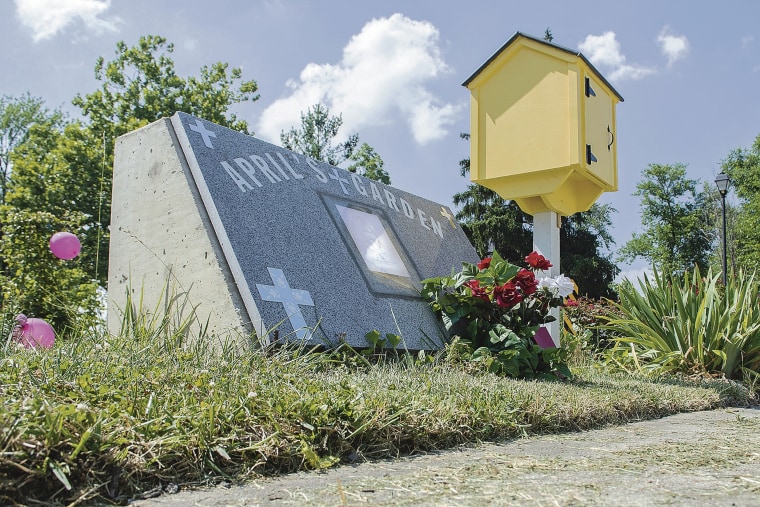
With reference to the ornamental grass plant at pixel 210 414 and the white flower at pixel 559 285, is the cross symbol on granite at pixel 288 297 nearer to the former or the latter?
the ornamental grass plant at pixel 210 414

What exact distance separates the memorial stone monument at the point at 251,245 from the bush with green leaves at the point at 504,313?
31cm

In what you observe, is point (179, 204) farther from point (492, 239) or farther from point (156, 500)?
point (492, 239)

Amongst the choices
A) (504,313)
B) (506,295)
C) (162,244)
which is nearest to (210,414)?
(162,244)

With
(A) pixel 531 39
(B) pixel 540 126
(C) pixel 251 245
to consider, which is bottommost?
(C) pixel 251 245

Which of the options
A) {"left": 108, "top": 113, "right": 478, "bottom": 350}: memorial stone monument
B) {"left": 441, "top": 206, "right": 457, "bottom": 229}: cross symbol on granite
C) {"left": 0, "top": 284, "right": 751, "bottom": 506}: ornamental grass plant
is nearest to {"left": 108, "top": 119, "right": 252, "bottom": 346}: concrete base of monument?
{"left": 108, "top": 113, "right": 478, "bottom": 350}: memorial stone monument

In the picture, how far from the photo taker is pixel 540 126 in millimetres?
6910

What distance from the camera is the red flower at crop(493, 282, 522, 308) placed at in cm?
490

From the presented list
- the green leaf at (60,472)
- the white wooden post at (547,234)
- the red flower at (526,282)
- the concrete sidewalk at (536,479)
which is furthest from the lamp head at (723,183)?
the green leaf at (60,472)

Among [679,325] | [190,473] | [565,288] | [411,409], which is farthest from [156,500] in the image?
[679,325]

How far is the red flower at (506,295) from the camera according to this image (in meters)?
4.90

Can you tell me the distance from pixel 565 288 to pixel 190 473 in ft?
13.1

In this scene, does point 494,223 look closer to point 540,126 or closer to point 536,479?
point 540,126

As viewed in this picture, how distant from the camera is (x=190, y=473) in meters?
1.93

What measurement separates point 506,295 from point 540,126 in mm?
2736
